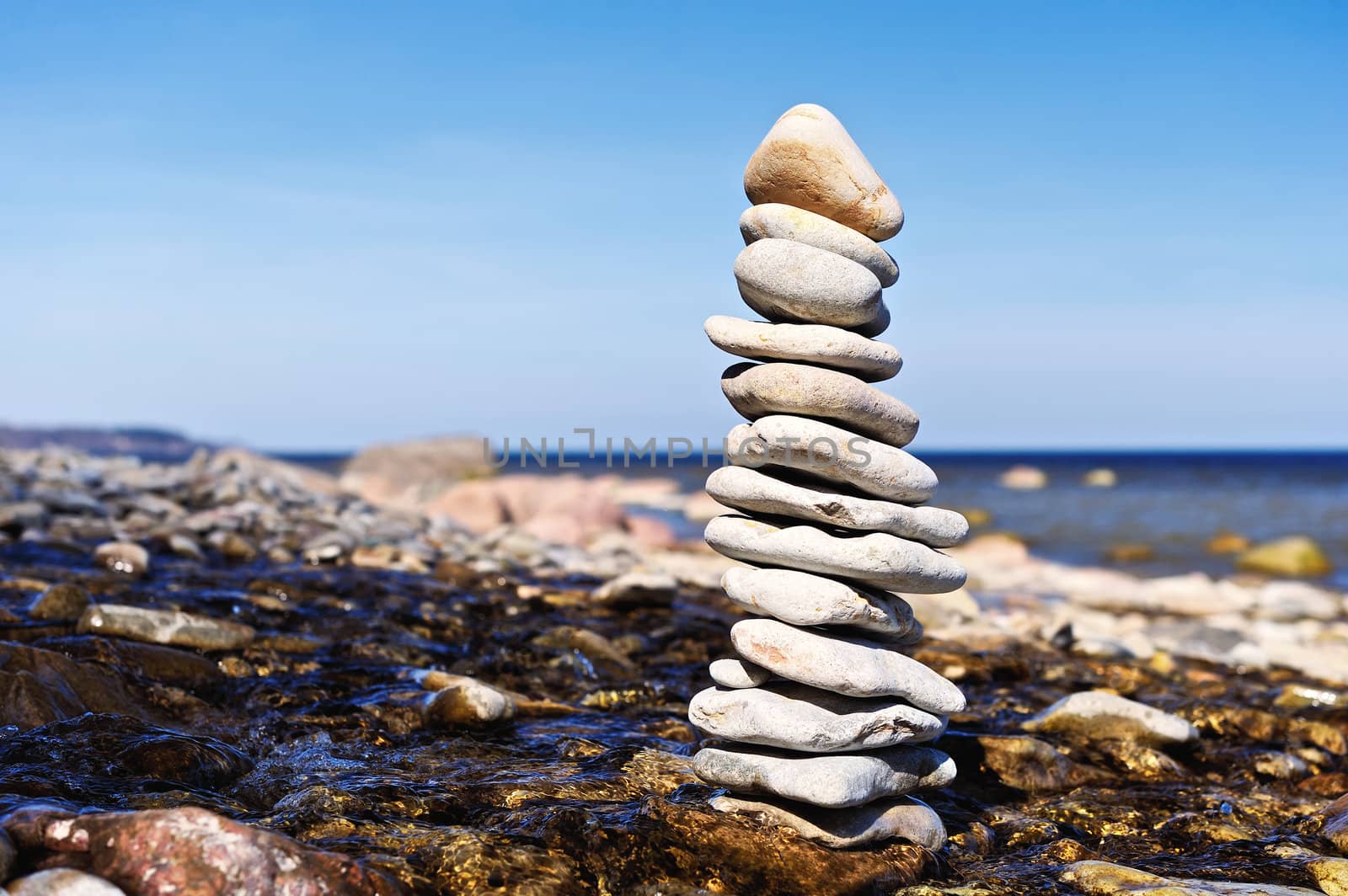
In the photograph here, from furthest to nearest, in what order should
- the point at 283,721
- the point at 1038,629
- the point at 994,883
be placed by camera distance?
the point at 1038,629, the point at 283,721, the point at 994,883

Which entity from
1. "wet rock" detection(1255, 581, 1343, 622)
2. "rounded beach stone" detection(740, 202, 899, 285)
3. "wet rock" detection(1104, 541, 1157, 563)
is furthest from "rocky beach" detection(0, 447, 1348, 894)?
"wet rock" detection(1104, 541, 1157, 563)

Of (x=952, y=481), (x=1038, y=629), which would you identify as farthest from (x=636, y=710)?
(x=952, y=481)

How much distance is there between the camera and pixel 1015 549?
2256 cm

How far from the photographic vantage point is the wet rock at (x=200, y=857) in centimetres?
332

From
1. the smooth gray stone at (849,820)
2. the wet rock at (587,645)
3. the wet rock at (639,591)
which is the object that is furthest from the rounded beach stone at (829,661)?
the wet rock at (639,591)

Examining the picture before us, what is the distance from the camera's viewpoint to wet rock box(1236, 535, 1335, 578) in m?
21.2

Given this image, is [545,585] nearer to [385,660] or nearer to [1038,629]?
[385,660]

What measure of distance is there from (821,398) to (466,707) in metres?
2.90

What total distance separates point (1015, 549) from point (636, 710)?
57.6 feet

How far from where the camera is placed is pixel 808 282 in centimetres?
455

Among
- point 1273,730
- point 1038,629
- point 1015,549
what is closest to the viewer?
point 1273,730

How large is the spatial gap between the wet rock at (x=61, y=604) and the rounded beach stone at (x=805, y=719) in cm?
501

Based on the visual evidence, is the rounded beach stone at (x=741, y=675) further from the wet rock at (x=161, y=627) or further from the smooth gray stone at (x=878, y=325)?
the wet rock at (x=161, y=627)

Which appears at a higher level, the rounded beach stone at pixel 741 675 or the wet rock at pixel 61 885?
the rounded beach stone at pixel 741 675
